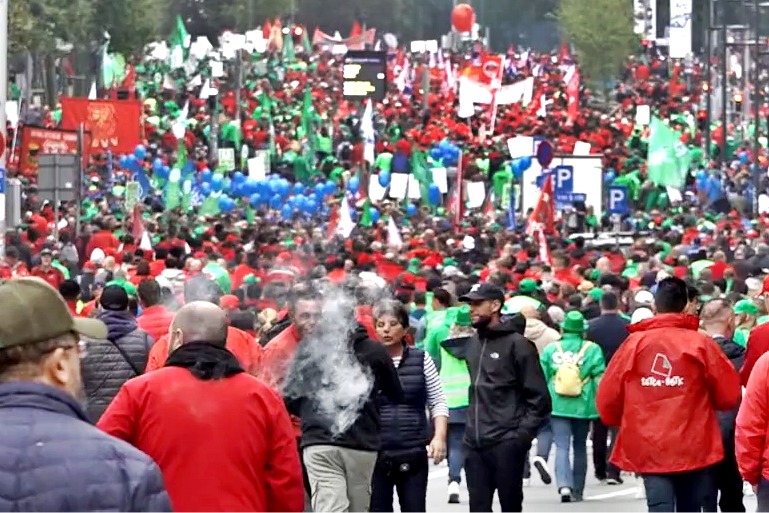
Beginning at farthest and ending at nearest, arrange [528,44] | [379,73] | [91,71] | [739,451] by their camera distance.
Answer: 1. [528,44]
2. [91,71]
3. [379,73]
4. [739,451]

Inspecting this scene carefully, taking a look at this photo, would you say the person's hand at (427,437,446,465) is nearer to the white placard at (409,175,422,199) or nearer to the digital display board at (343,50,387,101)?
the white placard at (409,175,422,199)

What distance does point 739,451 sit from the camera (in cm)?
920

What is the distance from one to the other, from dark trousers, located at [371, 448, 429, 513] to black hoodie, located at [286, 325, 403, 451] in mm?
770

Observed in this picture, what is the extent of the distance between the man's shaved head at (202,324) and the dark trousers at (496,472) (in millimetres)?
4413

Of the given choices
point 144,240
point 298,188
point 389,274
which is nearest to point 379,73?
point 298,188

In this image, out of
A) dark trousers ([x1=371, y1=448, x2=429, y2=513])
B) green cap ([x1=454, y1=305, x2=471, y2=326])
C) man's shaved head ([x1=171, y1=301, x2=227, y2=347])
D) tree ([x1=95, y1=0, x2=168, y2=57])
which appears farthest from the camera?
tree ([x1=95, y1=0, x2=168, y2=57])

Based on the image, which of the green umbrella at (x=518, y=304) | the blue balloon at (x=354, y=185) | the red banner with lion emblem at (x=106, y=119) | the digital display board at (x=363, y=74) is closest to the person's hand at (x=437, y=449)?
the green umbrella at (x=518, y=304)

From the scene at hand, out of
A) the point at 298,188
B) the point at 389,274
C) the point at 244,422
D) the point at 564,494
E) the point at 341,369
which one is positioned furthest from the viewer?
the point at 298,188

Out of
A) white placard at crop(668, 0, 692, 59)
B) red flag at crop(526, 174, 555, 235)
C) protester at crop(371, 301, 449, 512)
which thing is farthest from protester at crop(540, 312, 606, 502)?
white placard at crop(668, 0, 692, 59)

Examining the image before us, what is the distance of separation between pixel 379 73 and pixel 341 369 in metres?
39.0

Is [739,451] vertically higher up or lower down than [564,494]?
higher up

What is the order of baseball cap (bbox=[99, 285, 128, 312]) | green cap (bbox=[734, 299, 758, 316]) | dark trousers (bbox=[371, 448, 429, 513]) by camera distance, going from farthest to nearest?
1. green cap (bbox=[734, 299, 758, 316])
2. baseball cap (bbox=[99, 285, 128, 312])
3. dark trousers (bbox=[371, 448, 429, 513])

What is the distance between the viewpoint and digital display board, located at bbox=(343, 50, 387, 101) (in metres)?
48.7

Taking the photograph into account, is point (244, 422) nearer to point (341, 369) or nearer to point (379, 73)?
point (341, 369)
